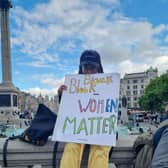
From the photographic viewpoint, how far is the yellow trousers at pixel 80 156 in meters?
2.74

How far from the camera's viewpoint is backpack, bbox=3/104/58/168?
120 inches

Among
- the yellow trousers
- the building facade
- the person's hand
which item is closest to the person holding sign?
the yellow trousers

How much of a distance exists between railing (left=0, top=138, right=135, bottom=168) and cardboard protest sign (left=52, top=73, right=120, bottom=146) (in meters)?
0.20

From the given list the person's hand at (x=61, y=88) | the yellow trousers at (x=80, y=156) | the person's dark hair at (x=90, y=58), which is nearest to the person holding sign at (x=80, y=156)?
the yellow trousers at (x=80, y=156)

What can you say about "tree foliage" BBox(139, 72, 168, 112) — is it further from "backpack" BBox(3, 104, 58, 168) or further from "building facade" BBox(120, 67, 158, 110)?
"building facade" BBox(120, 67, 158, 110)

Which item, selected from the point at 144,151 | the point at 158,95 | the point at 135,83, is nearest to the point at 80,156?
the point at 144,151

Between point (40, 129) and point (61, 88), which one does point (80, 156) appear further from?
point (61, 88)

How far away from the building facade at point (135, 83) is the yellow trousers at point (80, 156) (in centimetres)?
8948

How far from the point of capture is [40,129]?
3061 millimetres

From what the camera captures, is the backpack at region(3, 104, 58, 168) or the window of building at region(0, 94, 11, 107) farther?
the window of building at region(0, 94, 11, 107)

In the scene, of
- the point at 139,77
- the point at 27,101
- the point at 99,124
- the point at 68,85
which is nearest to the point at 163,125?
the point at 99,124

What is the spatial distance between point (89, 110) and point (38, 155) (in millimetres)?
695

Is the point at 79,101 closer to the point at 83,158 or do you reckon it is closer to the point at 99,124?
the point at 99,124

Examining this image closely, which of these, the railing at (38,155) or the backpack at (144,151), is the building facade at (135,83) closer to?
the railing at (38,155)
